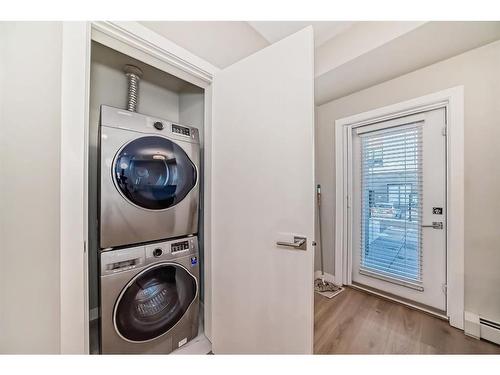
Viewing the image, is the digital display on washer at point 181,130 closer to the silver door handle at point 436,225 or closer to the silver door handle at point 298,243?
the silver door handle at point 298,243

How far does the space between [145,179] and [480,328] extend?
2575 millimetres

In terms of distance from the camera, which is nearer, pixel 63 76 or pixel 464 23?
pixel 63 76

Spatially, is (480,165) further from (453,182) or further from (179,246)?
(179,246)

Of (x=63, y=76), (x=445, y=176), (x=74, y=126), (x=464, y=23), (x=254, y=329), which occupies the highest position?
(x=464, y=23)

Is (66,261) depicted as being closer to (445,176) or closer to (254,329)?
(254,329)

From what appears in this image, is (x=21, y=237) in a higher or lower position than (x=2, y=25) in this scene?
lower

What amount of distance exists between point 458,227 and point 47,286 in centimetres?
256

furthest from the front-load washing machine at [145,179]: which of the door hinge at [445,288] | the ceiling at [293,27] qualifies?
the door hinge at [445,288]

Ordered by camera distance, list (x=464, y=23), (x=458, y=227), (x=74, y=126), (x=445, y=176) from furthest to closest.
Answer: (x=445, y=176), (x=458, y=227), (x=464, y=23), (x=74, y=126)

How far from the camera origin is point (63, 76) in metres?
0.73

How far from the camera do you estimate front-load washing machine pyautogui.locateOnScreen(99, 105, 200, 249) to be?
967mm

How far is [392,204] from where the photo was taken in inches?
74.2

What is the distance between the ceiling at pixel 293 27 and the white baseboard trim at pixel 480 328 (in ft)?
8.33
